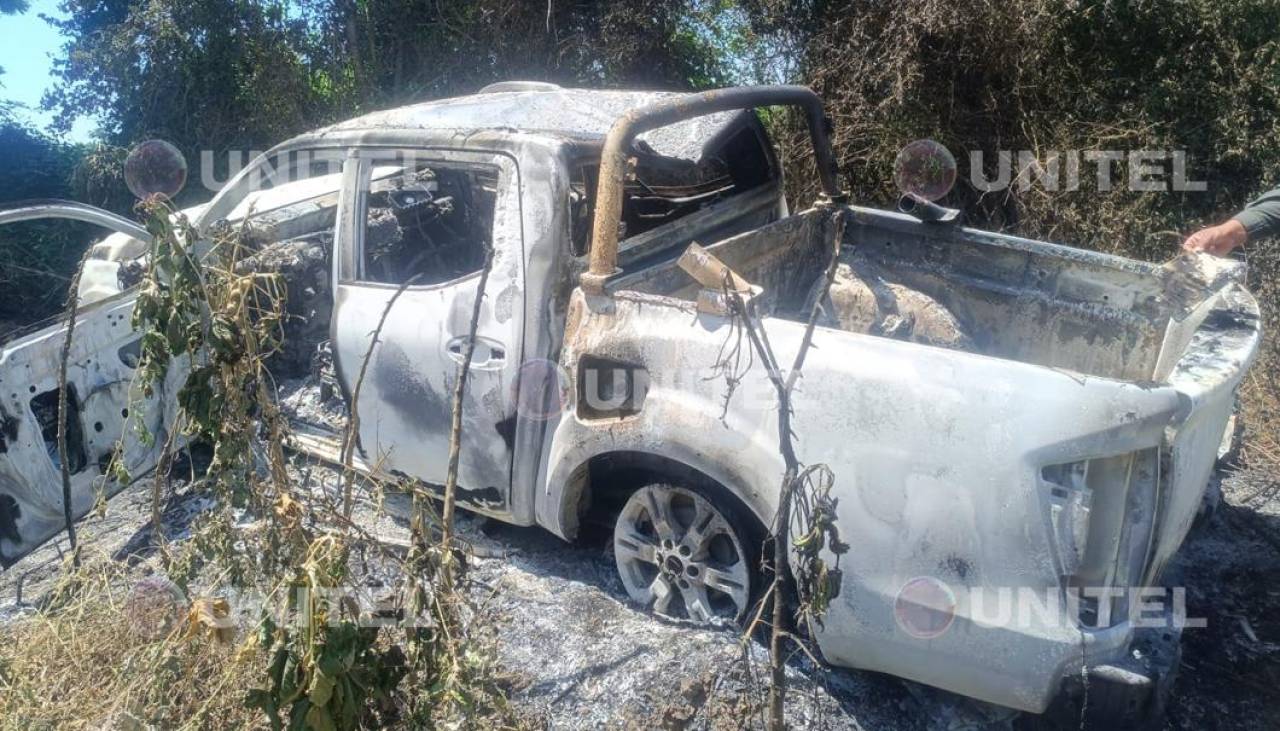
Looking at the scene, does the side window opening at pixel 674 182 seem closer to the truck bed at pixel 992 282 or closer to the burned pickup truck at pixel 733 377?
the burned pickup truck at pixel 733 377

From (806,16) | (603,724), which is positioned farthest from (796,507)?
(806,16)

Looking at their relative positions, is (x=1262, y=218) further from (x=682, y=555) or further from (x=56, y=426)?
(x=56, y=426)

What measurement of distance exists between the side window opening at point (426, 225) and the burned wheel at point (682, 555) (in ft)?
4.67

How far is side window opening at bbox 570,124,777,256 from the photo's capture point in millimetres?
3295

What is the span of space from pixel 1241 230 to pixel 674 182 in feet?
7.42


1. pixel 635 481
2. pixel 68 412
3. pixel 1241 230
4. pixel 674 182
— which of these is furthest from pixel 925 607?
pixel 68 412

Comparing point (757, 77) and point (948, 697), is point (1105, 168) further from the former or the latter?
point (948, 697)

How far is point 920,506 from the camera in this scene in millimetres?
2422

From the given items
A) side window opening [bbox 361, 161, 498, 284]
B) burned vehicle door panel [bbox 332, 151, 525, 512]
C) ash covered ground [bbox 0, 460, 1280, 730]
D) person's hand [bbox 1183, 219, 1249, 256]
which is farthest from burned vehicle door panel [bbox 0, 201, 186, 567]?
person's hand [bbox 1183, 219, 1249, 256]

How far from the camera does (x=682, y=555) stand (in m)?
3.13

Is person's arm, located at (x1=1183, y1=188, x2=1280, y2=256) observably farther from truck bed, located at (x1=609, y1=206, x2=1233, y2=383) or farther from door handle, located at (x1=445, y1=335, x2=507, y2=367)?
door handle, located at (x1=445, y1=335, x2=507, y2=367)

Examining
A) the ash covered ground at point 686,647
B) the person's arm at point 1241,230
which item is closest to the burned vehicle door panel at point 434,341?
the ash covered ground at point 686,647

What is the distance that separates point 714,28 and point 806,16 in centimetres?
161

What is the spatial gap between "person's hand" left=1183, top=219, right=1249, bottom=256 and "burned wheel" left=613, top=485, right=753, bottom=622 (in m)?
2.14
